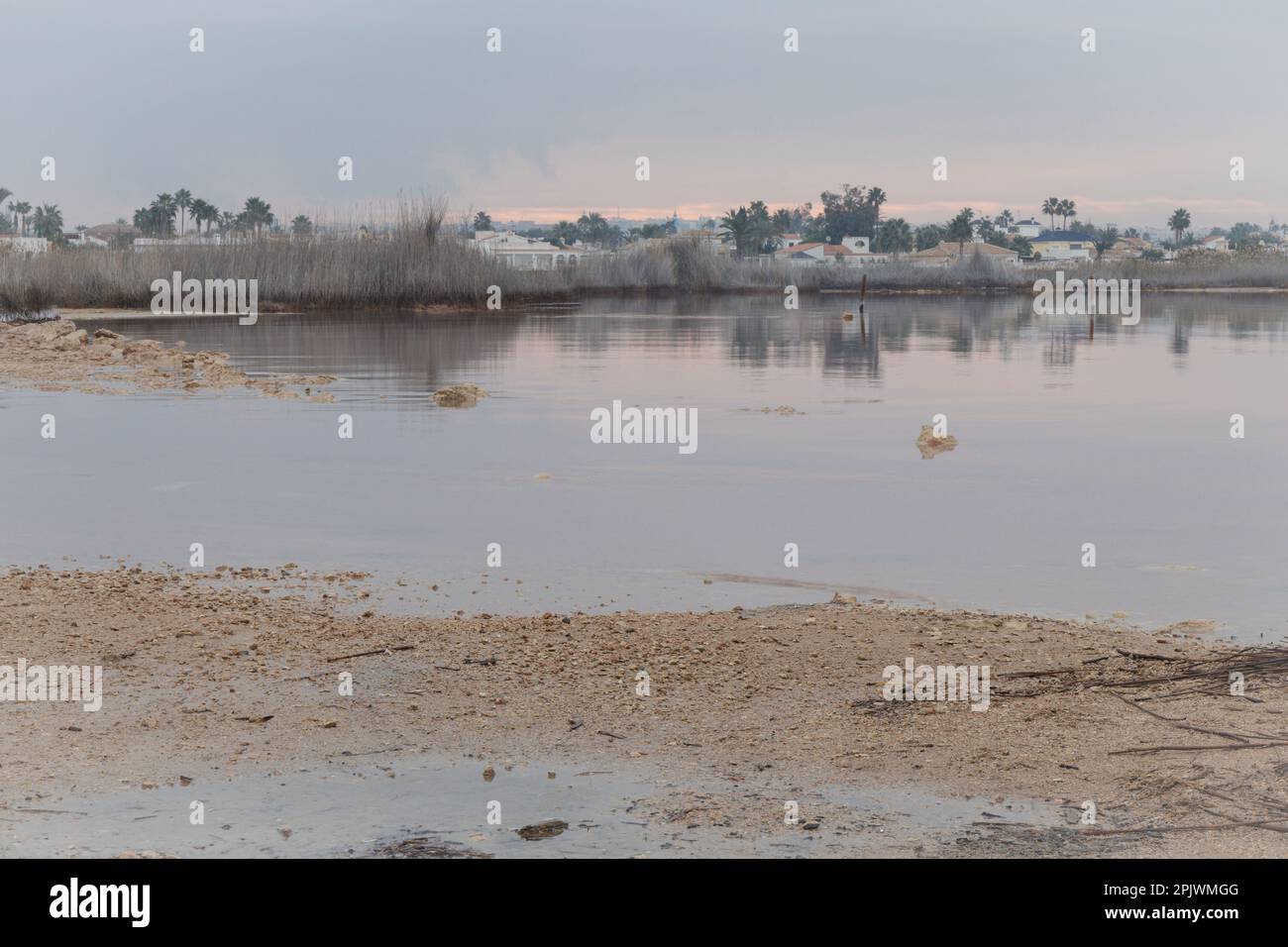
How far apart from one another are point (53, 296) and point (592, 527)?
155 feet

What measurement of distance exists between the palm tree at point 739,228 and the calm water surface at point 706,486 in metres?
136

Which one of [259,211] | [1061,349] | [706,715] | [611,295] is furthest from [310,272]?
[259,211]

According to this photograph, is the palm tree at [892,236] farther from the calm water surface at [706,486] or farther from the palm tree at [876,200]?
the calm water surface at [706,486]

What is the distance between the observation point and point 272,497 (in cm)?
Result: 1464

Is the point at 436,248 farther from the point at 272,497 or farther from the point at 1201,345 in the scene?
the point at 272,497

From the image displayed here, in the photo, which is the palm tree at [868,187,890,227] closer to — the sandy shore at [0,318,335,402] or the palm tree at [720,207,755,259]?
the palm tree at [720,207,755,259]

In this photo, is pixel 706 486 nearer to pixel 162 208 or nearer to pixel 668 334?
pixel 668 334

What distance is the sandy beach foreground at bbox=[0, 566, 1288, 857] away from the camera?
247 inches

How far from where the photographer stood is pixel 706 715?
7676mm

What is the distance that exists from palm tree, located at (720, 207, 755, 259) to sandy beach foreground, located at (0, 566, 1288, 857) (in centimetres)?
15719

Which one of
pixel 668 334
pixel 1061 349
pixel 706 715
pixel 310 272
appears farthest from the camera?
pixel 310 272

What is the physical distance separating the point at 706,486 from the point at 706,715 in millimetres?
7926

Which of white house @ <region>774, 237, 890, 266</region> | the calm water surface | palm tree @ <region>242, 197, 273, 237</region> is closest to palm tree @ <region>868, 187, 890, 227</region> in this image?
white house @ <region>774, 237, 890, 266</region>

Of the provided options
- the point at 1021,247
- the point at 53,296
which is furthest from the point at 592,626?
the point at 1021,247
